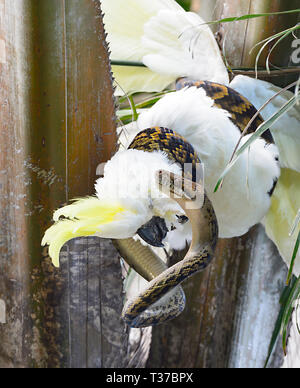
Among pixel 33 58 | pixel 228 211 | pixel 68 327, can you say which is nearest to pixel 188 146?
pixel 228 211

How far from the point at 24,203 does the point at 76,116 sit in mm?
147

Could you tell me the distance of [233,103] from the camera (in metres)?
0.53

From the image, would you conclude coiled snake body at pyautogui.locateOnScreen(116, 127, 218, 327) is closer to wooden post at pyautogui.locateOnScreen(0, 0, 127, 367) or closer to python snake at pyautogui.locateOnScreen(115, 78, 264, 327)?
python snake at pyautogui.locateOnScreen(115, 78, 264, 327)

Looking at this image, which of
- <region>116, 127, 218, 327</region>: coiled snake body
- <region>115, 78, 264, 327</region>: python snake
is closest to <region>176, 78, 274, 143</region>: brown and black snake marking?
<region>115, 78, 264, 327</region>: python snake

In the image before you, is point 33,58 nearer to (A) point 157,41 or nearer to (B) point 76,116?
(B) point 76,116

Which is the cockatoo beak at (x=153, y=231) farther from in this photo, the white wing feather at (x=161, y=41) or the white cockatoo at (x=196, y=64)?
the white wing feather at (x=161, y=41)

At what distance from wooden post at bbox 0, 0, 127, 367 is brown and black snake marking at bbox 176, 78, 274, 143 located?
142 mm

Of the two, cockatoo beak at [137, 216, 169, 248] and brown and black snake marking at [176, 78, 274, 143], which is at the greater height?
brown and black snake marking at [176, 78, 274, 143]

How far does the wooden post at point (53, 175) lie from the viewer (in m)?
0.50

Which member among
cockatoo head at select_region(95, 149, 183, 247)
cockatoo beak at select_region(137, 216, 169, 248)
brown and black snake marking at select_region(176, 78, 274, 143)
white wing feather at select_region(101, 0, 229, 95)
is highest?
white wing feather at select_region(101, 0, 229, 95)

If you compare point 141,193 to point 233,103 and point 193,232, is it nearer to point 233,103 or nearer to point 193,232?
point 193,232

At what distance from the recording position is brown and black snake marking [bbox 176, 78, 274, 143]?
1.72 feet
